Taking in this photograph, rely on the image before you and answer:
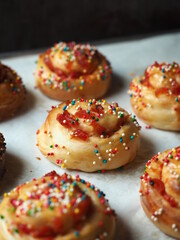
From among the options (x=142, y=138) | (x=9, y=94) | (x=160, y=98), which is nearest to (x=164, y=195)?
(x=142, y=138)

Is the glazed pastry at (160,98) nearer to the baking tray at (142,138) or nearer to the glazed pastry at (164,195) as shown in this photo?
the baking tray at (142,138)

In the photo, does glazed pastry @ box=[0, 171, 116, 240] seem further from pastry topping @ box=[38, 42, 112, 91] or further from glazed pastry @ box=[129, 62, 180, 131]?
pastry topping @ box=[38, 42, 112, 91]

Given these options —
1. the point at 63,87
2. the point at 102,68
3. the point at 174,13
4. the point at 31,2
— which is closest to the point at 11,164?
the point at 63,87

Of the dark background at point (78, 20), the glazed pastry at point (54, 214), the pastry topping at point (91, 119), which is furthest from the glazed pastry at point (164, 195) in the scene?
the dark background at point (78, 20)

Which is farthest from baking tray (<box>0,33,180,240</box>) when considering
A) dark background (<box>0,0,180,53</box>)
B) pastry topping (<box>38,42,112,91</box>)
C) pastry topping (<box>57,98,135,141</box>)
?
dark background (<box>0,0,180,53</box>)

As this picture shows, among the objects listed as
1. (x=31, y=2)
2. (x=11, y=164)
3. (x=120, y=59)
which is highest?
(x=31, y=2)

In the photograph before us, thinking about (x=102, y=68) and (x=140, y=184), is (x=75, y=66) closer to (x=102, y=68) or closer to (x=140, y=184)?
(x=102, y=68)
